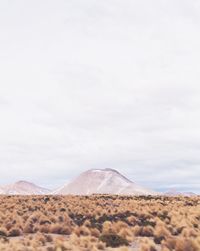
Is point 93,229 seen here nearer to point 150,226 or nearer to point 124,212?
point 150,226

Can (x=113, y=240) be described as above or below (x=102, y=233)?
below

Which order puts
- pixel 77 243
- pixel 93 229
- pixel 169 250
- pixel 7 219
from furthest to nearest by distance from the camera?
pixel 7 219 → pixel 93 229 → pixel 77 243 → pixel 169 250

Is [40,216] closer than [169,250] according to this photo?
No

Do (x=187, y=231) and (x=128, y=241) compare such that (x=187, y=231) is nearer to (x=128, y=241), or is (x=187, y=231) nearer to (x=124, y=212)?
(x=128, y=241)

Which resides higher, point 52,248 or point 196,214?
point 196,214

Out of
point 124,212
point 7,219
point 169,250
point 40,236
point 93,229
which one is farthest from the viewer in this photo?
point 124,212

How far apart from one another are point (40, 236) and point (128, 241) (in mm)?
3757

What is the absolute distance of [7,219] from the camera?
30656 mm

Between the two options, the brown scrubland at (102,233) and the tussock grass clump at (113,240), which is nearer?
the brown scrubland at (102,233)

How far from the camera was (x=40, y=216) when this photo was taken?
3241 cm

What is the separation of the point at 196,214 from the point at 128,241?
37.2 feet

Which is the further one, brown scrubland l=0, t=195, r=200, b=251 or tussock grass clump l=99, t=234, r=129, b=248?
tussock grass clump l=99, t=234, r=129, b=248

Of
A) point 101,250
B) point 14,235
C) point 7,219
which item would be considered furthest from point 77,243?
point 7,219

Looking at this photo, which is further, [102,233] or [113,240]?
[102,233]
